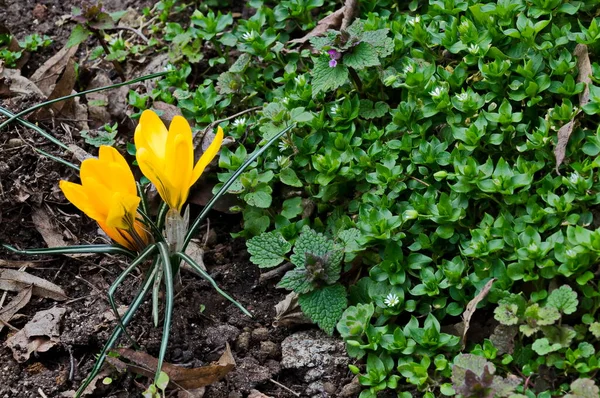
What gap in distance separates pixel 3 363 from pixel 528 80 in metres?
2.26

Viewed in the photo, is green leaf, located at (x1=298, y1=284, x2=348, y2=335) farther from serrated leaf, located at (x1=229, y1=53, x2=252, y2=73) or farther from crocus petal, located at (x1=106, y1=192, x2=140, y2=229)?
serrated leaf, located at (x1=229, y1=53, x2=252, y2=73)

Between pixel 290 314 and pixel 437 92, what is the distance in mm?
1044

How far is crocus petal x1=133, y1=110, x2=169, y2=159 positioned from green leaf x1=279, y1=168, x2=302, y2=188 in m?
0.63

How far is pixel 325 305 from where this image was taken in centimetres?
299

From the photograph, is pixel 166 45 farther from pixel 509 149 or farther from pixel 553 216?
pixel 553 216

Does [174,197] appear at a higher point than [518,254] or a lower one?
higher

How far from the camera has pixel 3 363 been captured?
2.97 meters

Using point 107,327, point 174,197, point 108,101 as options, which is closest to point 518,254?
point 174,197

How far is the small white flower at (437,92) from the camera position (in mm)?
3157

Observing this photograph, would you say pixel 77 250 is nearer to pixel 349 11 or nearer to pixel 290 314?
pixel 290 314

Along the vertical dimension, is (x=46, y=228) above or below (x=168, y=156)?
below

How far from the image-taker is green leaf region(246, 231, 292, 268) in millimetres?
3139

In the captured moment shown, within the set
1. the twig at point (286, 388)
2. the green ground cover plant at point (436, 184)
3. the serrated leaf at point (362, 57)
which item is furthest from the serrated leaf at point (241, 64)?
the twig at point (286, 388)

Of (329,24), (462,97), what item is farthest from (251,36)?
(462,97)
